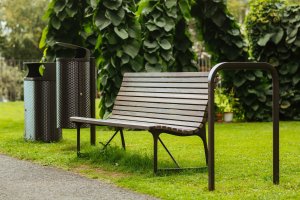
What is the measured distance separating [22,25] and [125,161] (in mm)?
29841

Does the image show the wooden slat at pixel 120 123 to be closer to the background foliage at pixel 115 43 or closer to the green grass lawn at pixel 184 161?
the green grass lawn at pixel 184 161

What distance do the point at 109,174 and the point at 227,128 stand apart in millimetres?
5836

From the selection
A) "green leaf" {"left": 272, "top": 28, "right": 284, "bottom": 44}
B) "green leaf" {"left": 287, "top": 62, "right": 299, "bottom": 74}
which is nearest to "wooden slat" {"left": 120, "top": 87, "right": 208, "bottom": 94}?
"green leaf" {"left": 272, "top": 28, "right": 284, "bottom": 44}

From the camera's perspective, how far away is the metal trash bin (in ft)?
32.2

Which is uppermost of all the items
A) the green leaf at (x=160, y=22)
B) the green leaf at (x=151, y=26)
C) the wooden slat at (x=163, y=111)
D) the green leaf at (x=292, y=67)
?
the green leaf at (x=160, y=22)

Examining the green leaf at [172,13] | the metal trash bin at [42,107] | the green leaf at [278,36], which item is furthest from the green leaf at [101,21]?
the green leaf at [278,36]

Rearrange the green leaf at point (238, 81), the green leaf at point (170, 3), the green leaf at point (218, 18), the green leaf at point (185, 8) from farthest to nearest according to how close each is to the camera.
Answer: the green leaf at point (238, 81) < the green leaf at point (218, 18) < the green leaf at point (185, 8) < the green leaf at point (170, 3)

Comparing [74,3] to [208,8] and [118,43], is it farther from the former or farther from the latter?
[208,8]

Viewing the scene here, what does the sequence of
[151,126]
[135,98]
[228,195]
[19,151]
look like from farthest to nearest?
1. [19,151]
2. [135,98]
3. [151,126]
4. [228,195]

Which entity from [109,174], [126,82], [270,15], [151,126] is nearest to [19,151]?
[126,82]

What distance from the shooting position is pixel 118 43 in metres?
12.1

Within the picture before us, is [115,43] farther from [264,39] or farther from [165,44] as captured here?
[264,39]

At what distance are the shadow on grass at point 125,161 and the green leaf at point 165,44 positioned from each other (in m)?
4.32

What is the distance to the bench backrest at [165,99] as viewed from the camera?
7.11 m
